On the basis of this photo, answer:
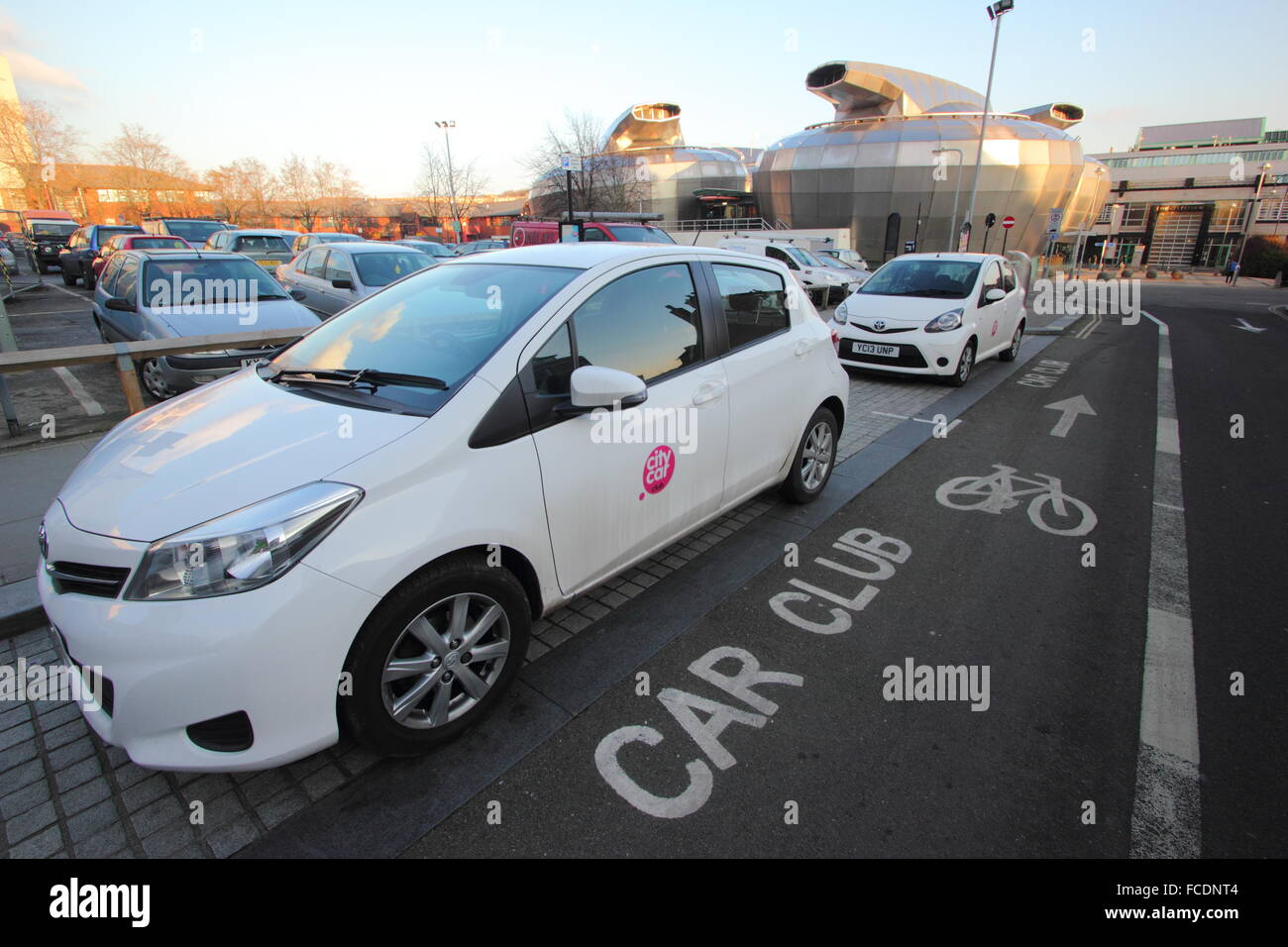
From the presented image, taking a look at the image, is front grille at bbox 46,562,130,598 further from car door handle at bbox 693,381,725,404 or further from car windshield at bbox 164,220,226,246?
car windshield at bbox 164,220,226,246


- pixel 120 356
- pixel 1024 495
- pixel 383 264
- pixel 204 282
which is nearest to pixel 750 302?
pixel 1024 495

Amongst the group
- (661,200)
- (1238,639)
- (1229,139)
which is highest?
(1229,139)

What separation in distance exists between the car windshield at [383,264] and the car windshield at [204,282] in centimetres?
159

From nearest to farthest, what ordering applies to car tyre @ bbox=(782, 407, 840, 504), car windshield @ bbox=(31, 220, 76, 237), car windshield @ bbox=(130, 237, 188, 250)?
1. car tyre @ bbox=(782, 407, 840, 504)
2. car windshield @ bbox=(130, 237, 188, 250)
3. car windshield @ bbox=(31, 220, 76, 237)

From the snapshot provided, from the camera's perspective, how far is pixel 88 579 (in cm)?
208

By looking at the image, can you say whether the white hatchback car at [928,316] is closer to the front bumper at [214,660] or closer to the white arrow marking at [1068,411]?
the white arrow marking at [1068,411]

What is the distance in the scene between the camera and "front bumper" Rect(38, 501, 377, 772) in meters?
1.89

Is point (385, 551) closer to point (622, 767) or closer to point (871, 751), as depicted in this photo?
point (622, 767)

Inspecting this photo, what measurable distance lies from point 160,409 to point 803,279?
16.9 metres

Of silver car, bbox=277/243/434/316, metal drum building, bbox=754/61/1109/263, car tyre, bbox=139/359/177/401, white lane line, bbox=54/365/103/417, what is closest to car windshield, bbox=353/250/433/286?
silver car, bbox=277/243/434/316

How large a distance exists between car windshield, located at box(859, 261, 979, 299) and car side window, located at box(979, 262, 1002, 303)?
22 cm
